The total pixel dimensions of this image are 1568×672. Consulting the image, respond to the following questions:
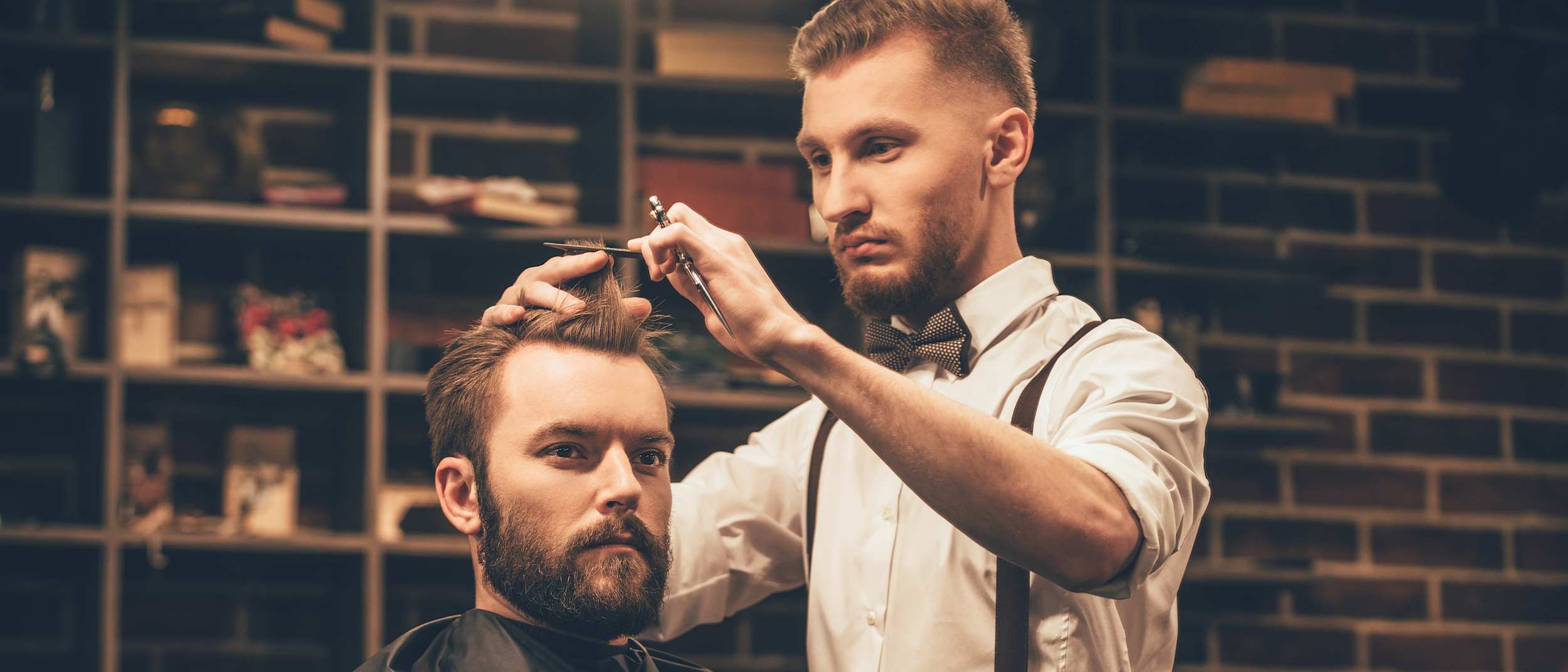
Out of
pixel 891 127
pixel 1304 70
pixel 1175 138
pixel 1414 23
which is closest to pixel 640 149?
pixel 1175 138

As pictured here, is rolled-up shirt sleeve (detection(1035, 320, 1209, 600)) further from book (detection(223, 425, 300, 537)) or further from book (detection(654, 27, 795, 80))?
book (detection(223, 425, 300, 537))

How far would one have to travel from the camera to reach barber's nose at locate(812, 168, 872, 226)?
1738mm

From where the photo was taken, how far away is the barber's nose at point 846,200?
1738 millimetres

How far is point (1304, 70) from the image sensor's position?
350 cm

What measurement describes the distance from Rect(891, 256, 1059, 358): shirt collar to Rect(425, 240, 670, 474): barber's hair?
18.0 inches

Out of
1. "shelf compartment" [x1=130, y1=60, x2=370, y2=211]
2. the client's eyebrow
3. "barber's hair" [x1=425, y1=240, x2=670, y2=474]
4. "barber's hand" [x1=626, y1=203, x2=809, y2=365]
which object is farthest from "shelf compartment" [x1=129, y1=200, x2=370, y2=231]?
"barber's hand" [x1=626, y1=203, x2=809, y2=365]

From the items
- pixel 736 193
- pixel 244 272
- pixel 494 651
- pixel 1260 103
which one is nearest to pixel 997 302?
pixel 494 651

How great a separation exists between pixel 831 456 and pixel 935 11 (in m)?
0.63

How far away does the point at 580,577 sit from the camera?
1.71m

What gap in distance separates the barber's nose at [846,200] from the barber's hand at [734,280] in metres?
0.33

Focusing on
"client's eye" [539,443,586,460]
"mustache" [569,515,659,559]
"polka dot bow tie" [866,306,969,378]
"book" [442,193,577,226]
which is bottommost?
"mustache" [569,515,659,559]

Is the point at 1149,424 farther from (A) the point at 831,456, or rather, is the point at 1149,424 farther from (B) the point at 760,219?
(B) the point at 760,219

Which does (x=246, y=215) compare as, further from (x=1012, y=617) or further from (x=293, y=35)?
(x=1012, y=617)

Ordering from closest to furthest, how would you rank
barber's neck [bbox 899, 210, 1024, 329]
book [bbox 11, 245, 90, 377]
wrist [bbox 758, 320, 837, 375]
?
wrist [bbox 758, 320, 837, 375]
barber's neck [bbox 899, 210, 1024, 329]
book [bbox 11, 245, 90, 377]
